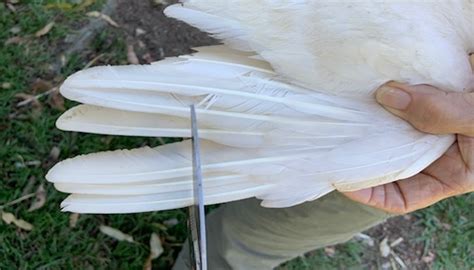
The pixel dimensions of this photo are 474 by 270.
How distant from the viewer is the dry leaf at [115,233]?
2246 mm

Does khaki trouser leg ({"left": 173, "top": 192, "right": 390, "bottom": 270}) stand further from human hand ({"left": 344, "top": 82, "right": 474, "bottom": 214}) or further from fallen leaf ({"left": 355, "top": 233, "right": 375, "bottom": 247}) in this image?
fallen leaf ({"left": 355, "top": 233, "right": 375, "bottom": 247})

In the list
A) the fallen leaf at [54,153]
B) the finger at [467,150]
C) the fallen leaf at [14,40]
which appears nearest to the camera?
the finger at [467,150]

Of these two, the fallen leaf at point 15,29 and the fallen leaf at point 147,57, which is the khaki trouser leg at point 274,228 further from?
the fallen leaf at point 15,29

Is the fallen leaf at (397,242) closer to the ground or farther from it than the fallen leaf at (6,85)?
closer to the ground

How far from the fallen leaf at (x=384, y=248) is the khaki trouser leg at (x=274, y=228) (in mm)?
579

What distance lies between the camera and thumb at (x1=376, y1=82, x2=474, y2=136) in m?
1.31

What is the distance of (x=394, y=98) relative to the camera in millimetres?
1319

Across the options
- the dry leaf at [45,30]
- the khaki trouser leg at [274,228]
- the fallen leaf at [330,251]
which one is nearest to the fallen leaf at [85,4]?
the dry leaf at [45,30]

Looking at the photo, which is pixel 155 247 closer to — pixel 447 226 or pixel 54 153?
pixel 54 153

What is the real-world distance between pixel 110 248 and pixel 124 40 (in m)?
0.74

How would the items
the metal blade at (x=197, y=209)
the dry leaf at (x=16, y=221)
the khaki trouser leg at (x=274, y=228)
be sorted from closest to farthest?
the metal blade at (x=197, y=209) → the khaki trouser leg at (x=274, y=228) → the dry leaf at (x=16, y=221)

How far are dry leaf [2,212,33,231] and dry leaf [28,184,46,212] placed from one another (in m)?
0.05

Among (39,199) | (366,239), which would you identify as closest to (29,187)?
(39,199)

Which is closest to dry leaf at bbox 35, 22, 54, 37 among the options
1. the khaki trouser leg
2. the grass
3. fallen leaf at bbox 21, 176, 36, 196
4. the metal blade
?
the grass
